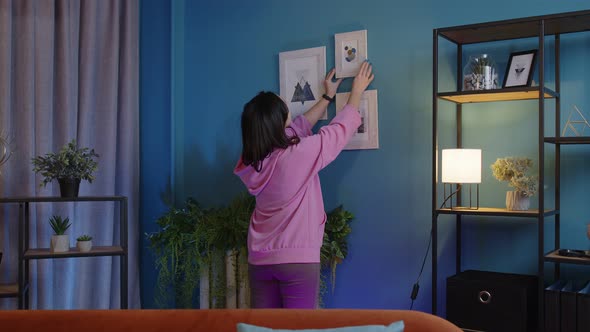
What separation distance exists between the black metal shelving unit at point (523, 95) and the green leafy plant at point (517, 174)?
0.37ft

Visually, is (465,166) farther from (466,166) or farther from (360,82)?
(360,82)

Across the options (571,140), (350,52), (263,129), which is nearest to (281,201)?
(263,129)

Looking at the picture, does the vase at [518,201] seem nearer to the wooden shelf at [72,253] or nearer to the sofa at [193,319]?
the sofa at [193,319]

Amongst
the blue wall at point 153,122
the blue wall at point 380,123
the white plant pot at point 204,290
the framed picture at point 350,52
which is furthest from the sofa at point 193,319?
the blue wall at point 153,122

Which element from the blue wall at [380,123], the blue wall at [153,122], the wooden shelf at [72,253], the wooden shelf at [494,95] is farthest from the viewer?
the blue wall at [153,122]

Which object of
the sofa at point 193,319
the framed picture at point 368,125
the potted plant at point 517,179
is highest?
the framed picture at point 368,125

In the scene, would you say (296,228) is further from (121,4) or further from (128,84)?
(121,4)

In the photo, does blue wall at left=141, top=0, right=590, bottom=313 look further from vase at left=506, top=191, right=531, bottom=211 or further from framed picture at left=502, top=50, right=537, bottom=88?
vase at left=506, top=191, right=531, bottom=211

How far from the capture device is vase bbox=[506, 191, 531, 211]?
9.32ft

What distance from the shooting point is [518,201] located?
9.34 feet

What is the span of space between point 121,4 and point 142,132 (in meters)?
0.87

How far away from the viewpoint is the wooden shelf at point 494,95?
9.15 feet

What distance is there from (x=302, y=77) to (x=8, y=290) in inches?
78.8

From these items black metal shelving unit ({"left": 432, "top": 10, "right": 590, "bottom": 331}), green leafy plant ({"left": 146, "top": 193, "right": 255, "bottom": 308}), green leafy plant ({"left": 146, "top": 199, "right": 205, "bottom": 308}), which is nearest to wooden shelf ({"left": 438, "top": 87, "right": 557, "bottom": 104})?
black metal shelving unit ({"left": 432, "top": 10, "right": 590, "bottom": 331})
